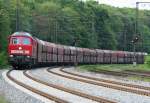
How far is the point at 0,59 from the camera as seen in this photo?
51625 mm

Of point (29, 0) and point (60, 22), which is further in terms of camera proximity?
point (29, 0)

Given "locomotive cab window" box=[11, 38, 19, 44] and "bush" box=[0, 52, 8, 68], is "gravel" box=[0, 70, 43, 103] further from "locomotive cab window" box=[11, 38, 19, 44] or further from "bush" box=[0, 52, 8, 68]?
"bush" box=[0, 52, 8, 68]

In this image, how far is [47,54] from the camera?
53219 mm

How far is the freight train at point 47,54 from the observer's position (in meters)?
43.3

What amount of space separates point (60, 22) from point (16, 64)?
207ft

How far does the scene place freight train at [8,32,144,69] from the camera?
43281 mm

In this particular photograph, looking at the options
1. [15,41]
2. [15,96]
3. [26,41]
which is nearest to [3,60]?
[15,41]

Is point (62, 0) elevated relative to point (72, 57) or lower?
elevated

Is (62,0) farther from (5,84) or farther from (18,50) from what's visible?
(5,84)

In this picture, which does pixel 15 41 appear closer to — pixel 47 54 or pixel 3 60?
pixel 3 60

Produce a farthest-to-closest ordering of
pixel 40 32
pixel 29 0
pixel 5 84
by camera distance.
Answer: pixel 29 0
pixel 40 32
pixel 5 84

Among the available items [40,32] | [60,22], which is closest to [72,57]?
[40,32]

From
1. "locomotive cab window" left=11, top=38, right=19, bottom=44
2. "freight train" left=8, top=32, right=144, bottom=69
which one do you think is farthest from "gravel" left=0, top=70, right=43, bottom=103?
"locomotive cab window" left=11, top=38, right=19, bottom=44

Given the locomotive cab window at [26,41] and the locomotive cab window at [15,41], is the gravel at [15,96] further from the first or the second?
the locomotive cab window at [15,41]
